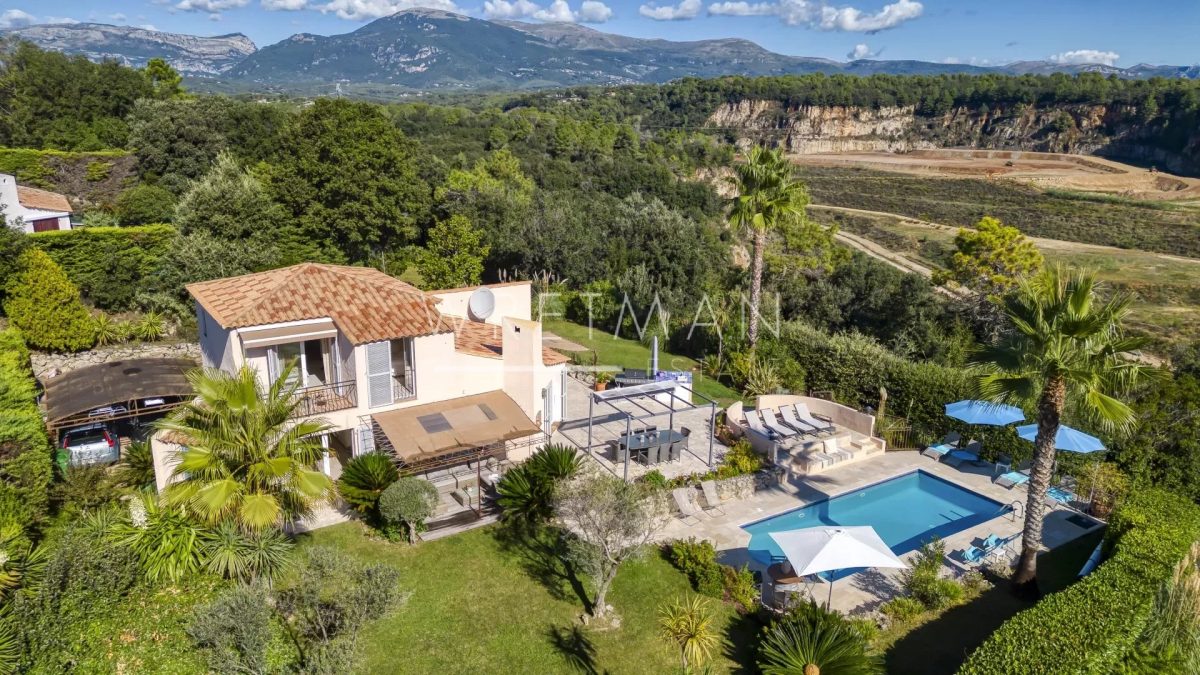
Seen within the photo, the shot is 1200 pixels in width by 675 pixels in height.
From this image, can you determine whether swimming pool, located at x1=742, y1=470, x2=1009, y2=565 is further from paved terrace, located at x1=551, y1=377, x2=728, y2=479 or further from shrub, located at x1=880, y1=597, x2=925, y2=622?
shrub, located at x1=880, y1=597, x2=925, y2=622

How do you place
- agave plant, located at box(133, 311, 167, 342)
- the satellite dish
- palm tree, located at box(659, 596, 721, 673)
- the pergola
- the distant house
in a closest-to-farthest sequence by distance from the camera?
palm tree, located at box(659, 596, 721, 673)
the pergola
the satellite dish
agave plant, located at box(133, 311, 167, 342)
the distant house

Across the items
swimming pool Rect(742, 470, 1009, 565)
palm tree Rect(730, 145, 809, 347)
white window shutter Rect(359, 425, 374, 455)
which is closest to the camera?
swimming pool Rect(742, 470, 1009, 565)

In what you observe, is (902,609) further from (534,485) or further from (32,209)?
(32,209)

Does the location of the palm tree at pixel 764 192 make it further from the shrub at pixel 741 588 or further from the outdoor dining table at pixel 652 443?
the shrub at pixel 741 588

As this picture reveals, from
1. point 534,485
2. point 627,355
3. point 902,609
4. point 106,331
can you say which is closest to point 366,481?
point 534,485

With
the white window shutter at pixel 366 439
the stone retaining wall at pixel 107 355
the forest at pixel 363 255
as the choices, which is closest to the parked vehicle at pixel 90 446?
the forest at pixel 363 255

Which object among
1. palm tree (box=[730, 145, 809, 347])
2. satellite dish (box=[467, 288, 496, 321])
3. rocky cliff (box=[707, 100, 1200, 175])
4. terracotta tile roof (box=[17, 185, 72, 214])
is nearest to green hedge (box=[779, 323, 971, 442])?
palm tree (box=[730, 145, 809, 347])
